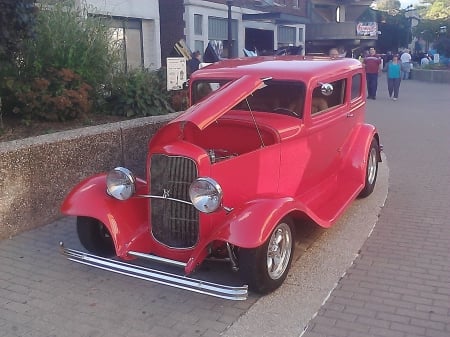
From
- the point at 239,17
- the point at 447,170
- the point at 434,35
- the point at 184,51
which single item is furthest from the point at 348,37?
the point at 447,170

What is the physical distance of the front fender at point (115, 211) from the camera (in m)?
4.25

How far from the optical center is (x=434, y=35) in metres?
37.5

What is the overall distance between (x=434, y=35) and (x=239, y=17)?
1911 centimetres

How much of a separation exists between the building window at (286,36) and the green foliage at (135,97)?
24.9 metres

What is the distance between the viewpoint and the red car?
12.7ft

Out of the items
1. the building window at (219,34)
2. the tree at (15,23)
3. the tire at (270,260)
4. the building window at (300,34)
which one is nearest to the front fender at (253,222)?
the tire at (270,260)

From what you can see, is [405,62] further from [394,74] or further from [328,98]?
[328,98]

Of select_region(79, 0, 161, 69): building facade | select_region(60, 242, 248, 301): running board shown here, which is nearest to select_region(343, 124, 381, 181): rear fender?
select_region(60, 242, 248, 301): running board

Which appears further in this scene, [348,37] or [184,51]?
[348,37]

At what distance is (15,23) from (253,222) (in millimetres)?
3647

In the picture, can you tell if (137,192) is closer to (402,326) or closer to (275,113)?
(275,113)

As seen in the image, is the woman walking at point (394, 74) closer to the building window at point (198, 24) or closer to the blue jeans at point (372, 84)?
the blue jeans at point (372, 84)

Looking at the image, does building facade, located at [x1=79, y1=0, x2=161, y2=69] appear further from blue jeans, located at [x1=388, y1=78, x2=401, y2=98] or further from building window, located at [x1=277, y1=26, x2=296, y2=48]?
building window, located at [x1=277, y1=26, x2=296, y2=48]

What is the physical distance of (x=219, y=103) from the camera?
4105mm
